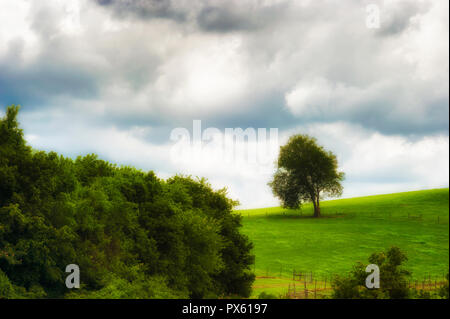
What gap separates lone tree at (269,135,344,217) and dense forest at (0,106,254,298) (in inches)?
2623

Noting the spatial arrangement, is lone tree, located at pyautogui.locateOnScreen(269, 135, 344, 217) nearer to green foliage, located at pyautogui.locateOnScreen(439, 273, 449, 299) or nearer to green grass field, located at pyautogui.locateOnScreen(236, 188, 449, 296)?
green grass field, located at pyautogui.locateOnScreen(236, 188, 449, 296)

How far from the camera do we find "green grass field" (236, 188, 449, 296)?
6944cm

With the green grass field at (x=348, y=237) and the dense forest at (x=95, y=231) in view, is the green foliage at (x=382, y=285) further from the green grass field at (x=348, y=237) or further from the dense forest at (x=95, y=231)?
the green grass field at (x=348, y=237)

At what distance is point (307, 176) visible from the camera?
115 m

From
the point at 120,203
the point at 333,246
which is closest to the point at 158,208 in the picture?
the point at 120,203

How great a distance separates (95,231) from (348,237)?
6488 centimetres

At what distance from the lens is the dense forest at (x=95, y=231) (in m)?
31.6

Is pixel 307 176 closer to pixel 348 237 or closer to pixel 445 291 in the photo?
pixel 348 237

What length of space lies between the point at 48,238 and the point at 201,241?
1676 cm

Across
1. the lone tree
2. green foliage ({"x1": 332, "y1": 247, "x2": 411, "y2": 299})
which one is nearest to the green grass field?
the lone tree

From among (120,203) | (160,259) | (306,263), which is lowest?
(306,263)

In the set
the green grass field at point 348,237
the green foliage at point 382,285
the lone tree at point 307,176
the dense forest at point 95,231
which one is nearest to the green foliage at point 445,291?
the green foliage at point 382,285
